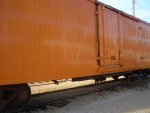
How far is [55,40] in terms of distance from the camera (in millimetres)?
8414

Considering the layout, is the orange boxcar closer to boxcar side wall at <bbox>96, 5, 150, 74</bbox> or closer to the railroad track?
boxcar side wall at <bbox>96, 5, 150, 74</bbox>

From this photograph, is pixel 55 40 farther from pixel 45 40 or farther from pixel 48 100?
pixel 48 100

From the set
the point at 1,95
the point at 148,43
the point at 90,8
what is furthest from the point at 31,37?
the point at 148,43

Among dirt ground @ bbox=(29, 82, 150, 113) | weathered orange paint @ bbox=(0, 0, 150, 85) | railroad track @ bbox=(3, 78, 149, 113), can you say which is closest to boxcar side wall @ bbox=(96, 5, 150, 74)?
weathered orange paint @ bbox=(0, 0, 150, 85)

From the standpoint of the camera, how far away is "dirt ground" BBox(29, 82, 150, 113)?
8.52 m

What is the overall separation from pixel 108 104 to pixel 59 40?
2.78 m

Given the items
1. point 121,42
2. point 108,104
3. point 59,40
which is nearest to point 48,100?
point 108,104

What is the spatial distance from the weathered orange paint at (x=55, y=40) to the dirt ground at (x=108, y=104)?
99cm

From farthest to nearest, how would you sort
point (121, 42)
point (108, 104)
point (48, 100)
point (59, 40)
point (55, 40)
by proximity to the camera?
point (121, 42) < point (48, 100) < point (108, 104) < point (59, 40) < point (55, 40)

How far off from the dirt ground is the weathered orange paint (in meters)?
0.99

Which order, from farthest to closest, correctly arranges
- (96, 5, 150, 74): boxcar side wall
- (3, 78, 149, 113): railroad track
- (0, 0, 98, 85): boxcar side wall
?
(96, 5, 150, 74): boxcar side wall → (3, 78, 149, 113): railroad track → (0, 0, 98, 85): boxcar side wall

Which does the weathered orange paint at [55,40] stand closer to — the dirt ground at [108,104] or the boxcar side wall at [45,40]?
the boxcar side wall at [45,40]

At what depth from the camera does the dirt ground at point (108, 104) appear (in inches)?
336

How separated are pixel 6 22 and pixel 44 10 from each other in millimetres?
1471
